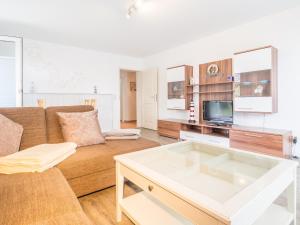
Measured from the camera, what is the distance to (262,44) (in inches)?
Result: 122

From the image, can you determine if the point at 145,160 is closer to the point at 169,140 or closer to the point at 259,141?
the point at 259,141

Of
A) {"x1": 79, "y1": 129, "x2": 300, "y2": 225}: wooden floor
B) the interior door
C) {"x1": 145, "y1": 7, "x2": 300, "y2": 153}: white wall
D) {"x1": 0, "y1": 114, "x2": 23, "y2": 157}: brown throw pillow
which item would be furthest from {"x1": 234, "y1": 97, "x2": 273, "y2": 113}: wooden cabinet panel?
{"x1": 0, "y1": 114, "x2": 23, "y2": 157}: brown throw pillow

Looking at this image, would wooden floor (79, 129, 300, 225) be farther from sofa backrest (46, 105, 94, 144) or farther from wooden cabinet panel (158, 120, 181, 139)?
wooden cabinet panel (158, 120, 181, 139)

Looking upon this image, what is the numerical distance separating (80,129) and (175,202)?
1.39 meters

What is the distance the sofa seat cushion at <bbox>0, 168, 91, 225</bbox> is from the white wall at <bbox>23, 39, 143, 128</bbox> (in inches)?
145

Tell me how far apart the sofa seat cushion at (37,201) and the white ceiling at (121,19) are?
95.6 inches

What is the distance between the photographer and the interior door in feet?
17.7

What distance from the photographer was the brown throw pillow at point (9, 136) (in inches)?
57.0

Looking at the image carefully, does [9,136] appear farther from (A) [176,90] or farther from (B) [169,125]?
(A) [176,90]

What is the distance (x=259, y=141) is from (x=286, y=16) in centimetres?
201

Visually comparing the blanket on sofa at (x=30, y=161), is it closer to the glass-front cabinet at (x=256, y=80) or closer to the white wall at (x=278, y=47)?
the glass-front cabinet at (x=256, y=80)

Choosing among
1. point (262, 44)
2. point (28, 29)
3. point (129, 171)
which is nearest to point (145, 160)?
point (129, 171)

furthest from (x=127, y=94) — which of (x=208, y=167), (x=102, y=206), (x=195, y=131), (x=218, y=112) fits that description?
(x=208, y=167)

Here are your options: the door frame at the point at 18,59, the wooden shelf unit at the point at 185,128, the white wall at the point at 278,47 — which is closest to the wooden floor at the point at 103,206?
the white wall at the point at 278,47
